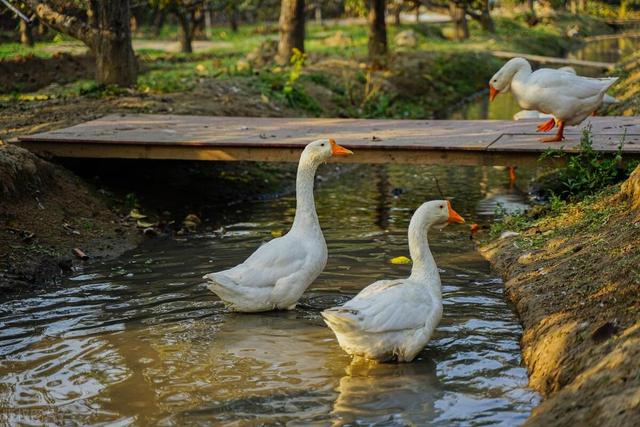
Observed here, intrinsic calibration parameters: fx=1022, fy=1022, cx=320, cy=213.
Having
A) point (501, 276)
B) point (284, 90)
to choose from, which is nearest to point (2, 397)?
point (501, 276)

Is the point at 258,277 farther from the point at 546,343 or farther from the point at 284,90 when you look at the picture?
the point at 284,90

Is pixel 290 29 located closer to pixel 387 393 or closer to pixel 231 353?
pixel 231 353

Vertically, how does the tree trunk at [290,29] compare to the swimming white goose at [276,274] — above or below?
above

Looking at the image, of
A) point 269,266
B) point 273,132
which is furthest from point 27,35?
point 269,266

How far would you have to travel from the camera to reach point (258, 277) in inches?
359

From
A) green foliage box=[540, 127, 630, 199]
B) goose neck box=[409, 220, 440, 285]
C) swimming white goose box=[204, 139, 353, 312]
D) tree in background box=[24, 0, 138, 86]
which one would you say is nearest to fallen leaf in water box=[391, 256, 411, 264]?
swimming white goose box=[204, 139, 353, 312]

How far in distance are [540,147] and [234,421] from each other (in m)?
6.49

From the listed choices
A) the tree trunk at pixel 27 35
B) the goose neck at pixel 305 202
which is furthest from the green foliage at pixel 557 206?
the tree trunk at pixel 27 35

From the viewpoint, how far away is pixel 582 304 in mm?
7773

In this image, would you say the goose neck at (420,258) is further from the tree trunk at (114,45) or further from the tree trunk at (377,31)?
the tree trunk at (377,31)

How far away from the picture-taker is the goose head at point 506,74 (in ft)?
39.7

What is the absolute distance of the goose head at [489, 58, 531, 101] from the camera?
39.7 ft

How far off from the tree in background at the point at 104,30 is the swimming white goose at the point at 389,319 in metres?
11.3

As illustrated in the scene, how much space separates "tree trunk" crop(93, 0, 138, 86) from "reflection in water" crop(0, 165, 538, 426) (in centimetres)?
683
